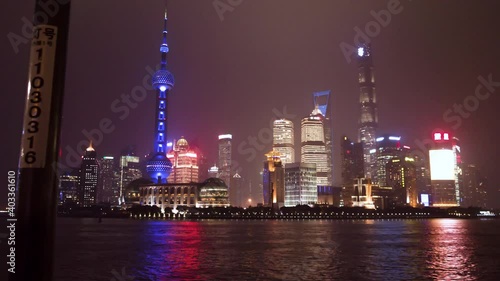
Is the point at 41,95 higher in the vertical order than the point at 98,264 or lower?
higher

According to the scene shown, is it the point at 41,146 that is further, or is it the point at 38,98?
the point at 38,98

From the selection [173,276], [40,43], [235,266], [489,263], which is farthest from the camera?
[489,263]

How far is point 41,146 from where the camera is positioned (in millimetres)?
8453

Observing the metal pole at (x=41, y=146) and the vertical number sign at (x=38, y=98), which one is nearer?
the metal pole at (x=41, y=146)

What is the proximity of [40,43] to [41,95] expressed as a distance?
1.06 meters

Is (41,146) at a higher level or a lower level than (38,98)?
lower

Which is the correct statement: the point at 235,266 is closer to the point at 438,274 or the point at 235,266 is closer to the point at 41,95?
the point at 438,274

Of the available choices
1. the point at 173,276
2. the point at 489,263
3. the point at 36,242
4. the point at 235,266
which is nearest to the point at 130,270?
the point at 173,276

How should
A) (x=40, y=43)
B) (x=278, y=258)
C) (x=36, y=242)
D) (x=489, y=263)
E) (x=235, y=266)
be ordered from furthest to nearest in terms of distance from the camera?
(x=278, y=258), (x=489, y=263), (x=235, y=266), (x=40, y=43), (x=36, y=242)

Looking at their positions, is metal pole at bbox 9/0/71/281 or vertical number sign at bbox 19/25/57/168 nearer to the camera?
metal pole at bbox 9/0/71/281

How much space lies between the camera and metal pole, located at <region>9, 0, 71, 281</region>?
8.16 m

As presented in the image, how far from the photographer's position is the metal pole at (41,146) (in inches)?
321

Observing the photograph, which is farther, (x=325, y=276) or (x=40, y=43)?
(x=325, y=276)

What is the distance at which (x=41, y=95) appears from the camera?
28.3 ft
